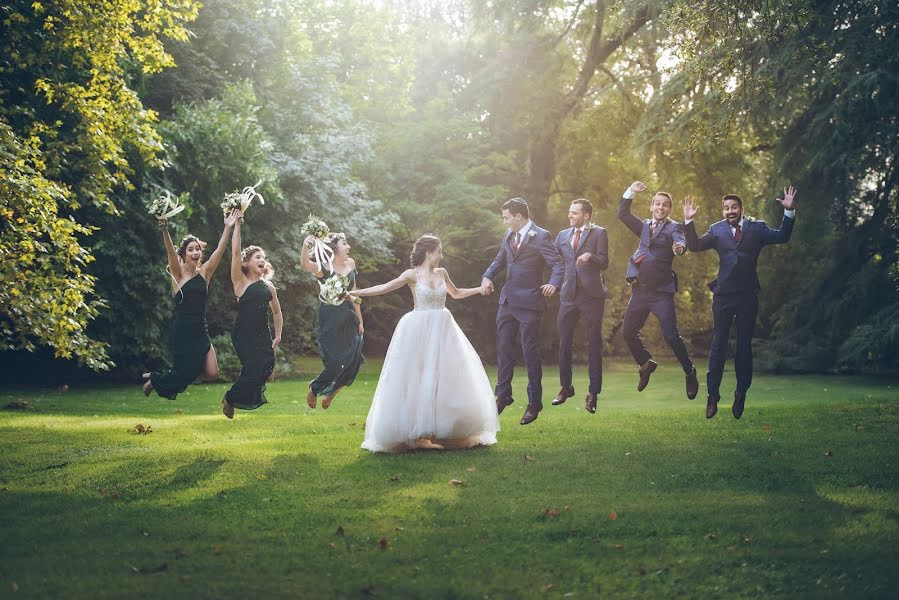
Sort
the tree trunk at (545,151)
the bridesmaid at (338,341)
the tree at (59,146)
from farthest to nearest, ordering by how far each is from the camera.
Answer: the tree trunk at (545,151), the tree at (59,146), the bridesmaid at (338,341)

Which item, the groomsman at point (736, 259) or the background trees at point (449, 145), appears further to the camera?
the background trees at point (449, 145)

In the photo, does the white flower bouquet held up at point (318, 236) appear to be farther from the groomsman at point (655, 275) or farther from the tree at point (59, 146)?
the tree at point (59, 146)

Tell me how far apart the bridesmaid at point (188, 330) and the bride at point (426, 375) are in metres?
1.66

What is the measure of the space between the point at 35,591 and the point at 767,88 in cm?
898

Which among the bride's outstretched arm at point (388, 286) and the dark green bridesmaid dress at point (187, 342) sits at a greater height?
the bride's outstretched arm at point (388, 286)

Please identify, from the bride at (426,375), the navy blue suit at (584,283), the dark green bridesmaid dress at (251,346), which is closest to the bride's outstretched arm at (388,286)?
the bride at (426,375)

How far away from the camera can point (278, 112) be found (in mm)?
26500

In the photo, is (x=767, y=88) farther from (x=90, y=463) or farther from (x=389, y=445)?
(x=90, y=463)

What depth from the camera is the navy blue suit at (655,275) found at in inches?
348

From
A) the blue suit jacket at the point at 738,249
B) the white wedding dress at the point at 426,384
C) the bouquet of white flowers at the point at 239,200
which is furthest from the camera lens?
the white wedding dress at the point at 426,384

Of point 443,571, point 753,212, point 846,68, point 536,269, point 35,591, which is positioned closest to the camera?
point 35,591

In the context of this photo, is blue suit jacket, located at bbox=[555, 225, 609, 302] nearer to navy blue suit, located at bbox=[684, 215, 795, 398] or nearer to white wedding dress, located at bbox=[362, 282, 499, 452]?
navy blue suit, located at bbox=[684, 215, 795, 398]

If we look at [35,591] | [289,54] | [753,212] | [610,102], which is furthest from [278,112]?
[35,591]

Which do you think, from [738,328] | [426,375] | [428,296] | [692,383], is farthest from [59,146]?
[738,328]
